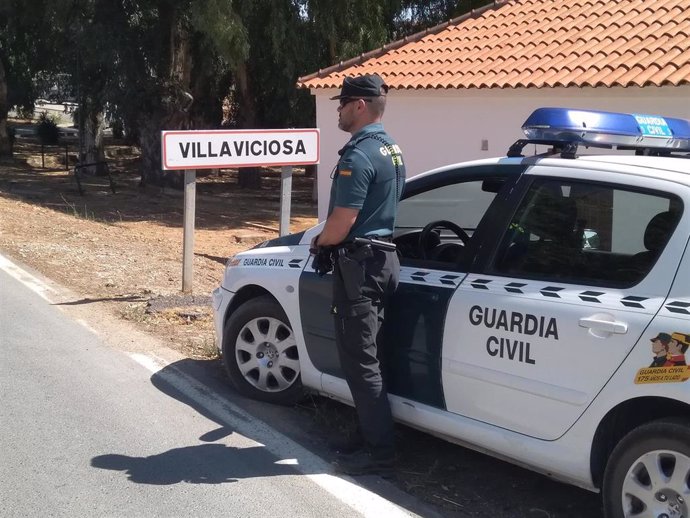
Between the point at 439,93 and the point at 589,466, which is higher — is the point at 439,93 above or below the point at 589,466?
above

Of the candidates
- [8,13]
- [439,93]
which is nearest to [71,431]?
[439,93]

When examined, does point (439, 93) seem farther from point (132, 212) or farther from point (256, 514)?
point (256, 514)

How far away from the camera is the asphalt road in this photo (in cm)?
415

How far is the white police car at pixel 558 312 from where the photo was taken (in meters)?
3.52

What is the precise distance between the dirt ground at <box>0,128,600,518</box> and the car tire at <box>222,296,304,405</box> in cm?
21

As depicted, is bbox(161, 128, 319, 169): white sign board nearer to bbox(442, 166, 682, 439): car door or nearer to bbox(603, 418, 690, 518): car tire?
bbox(442, 166, 682, 439): car door

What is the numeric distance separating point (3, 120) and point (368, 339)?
28305 millimetres

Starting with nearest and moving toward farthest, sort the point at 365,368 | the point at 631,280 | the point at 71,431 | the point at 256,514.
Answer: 1. the point at 631,280
2. the point at 256,514
3. the point at 365,368
4. the point at 71,431

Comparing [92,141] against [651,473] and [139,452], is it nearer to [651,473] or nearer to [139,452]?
[139,452]

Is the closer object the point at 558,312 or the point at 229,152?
the point at 558,312

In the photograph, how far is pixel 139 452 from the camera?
15.6ft

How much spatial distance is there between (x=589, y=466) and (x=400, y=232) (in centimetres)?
183

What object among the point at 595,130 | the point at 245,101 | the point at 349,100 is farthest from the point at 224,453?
the point at 245,101

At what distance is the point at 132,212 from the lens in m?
19.2
